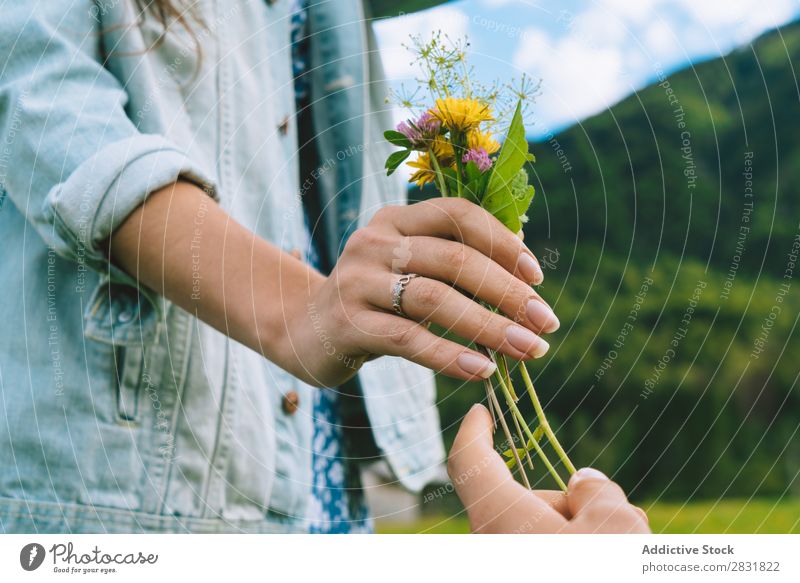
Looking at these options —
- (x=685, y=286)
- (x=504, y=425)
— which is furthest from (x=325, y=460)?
(x=685, y=286)

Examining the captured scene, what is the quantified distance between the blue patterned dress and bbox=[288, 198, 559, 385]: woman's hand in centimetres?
29

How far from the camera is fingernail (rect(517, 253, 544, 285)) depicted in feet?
1.39

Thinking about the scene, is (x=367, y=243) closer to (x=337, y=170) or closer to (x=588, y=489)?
(x=588, y=489)

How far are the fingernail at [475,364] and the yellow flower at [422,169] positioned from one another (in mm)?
107

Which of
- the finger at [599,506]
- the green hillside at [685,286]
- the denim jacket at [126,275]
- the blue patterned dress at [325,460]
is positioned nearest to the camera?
the finger at [599,506]

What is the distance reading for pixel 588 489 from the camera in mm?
383

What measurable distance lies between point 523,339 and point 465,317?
1.4 inches

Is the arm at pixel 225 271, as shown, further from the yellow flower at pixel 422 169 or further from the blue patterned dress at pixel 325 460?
the blue patterned dress at pixel 325 460

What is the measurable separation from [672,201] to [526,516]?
2539 millimetres

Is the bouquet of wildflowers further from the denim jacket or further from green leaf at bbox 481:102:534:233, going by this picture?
the denim jacket

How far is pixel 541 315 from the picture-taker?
0.42 m

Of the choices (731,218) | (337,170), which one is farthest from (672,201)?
(337,170)

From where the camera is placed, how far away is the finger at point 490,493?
39 centimetres

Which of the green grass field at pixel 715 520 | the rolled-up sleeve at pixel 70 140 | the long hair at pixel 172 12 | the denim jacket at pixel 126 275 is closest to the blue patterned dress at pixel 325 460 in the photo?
the denim jacket at pixel 126 275
